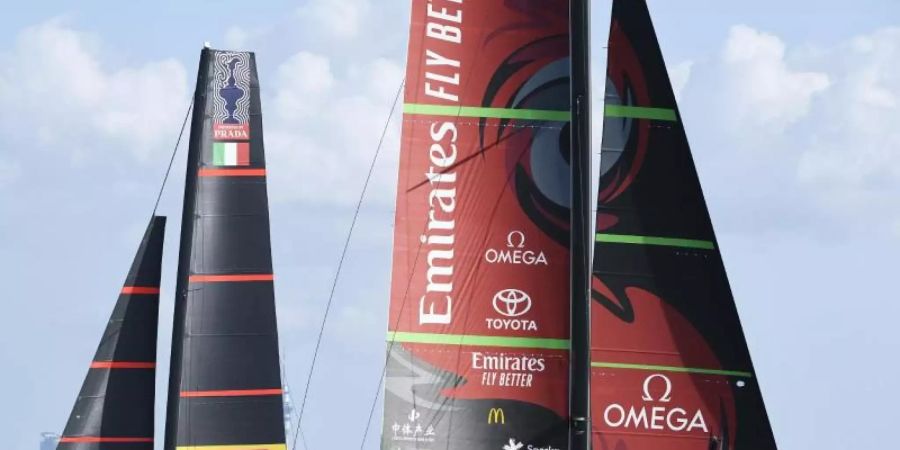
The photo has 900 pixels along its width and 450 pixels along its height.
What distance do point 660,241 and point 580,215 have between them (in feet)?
2.56

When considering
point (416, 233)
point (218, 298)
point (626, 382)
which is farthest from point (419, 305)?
point (218, 298)

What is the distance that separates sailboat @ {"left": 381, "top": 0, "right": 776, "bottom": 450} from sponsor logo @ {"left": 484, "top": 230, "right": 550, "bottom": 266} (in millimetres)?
19

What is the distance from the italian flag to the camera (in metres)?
32.0

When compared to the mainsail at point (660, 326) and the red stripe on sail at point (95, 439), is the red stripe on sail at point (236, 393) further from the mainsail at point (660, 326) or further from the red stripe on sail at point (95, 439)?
the mainsail at point (660, 326)

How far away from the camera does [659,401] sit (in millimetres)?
20938

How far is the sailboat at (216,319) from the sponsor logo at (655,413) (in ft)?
39.1

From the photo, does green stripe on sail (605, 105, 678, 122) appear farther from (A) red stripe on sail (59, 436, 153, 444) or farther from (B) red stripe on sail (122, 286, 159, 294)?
(A) red stripe on sail (59, 436, 153, 444)

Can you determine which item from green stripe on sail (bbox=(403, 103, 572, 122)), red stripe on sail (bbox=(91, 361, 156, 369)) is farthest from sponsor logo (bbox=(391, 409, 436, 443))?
red stripe on sail (bbox=(91, 361, 156, 369))

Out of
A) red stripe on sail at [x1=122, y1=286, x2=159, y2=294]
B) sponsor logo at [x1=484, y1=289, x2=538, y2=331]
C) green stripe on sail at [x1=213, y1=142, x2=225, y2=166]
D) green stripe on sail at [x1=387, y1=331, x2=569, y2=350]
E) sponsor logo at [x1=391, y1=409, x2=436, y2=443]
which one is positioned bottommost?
sponsor logo at [x1=391, y1=409, x2=436, y2=443]

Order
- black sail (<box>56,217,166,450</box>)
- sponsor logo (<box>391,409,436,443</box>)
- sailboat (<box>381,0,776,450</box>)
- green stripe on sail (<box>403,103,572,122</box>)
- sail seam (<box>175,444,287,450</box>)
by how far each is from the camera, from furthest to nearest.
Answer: black sail (<box>56,217,166,450</box>) < sail seam (<box>175,444,287,450</box>) < green stripe on sail (<box>403,103,572,122</box>) < sailboat (<box>381,0,776,450</box>) < sponsor logo (<box>391,409,436,443</box>)

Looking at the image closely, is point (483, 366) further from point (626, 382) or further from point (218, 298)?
point (218, 298)

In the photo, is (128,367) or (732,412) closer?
(732,412)

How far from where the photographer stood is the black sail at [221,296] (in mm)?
31906

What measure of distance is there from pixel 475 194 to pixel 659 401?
2570 millimetres
